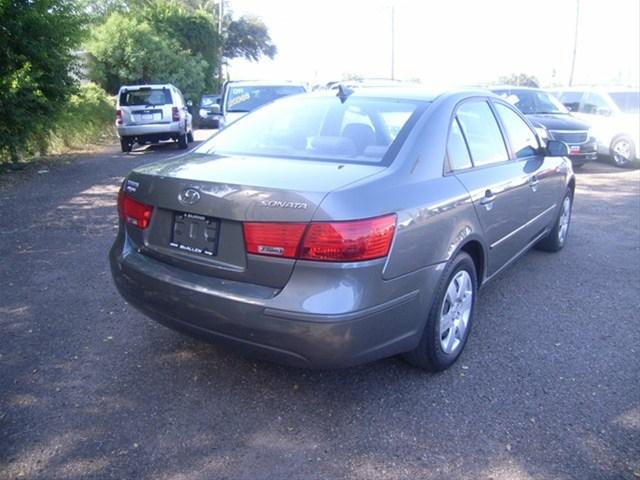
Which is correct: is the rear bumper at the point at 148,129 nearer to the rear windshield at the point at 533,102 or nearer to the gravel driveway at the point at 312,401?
the rear windshield at the point at 533,102

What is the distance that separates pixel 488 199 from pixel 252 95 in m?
9.09

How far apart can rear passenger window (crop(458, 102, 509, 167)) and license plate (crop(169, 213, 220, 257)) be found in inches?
71.1

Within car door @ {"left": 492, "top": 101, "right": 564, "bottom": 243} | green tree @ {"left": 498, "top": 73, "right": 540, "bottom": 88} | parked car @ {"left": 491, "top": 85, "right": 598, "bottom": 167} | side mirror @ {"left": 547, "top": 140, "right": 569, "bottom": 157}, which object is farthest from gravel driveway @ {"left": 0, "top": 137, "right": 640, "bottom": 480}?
green tree @ {"left": 498, "top": 73, "right": 540, "bottom": 88}

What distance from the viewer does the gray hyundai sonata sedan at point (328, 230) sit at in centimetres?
260

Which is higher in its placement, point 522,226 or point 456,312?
point 522,226

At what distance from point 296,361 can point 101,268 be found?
3.20 metres

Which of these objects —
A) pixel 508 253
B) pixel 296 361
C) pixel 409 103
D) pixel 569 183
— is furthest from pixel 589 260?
pixel 296 361

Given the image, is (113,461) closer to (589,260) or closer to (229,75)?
(589,260)

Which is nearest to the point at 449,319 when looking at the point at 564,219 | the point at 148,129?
the point at 564,219

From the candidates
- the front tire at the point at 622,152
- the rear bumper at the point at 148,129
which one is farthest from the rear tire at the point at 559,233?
the rear bumper at the point at 148,129

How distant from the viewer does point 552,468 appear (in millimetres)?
2576

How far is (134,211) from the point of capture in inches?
127

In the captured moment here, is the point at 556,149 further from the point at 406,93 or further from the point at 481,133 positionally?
the point at 406,93

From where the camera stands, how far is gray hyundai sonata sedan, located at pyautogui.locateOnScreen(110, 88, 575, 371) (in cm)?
260
